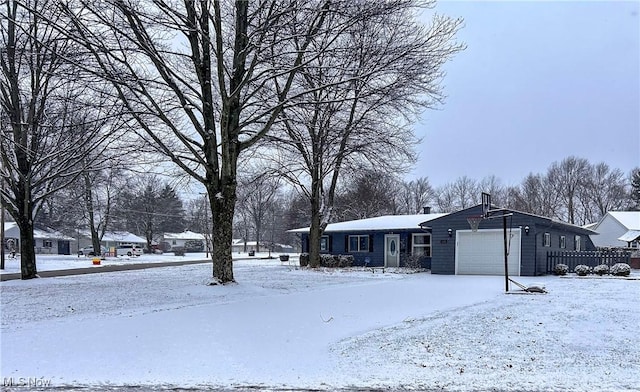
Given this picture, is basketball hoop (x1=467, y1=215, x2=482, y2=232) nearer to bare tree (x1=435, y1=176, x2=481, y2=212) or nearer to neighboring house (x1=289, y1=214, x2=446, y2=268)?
neighboring house (x1=289, y1=214, x2=446, y2=268)

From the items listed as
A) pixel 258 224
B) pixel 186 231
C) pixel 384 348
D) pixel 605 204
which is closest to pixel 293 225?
pixel 258 224

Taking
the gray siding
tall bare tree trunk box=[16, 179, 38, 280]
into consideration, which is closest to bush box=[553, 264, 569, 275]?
the gray siding

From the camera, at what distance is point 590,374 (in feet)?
19.0

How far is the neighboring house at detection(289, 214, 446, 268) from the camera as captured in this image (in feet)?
88.4

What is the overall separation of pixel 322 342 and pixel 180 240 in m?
74.7

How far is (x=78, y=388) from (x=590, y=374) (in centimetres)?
586

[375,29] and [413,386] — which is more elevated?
[375,29]

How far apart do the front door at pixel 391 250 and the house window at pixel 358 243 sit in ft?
4.43

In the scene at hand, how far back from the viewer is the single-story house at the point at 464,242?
816 inches

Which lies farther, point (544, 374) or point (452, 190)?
point (452, 190)

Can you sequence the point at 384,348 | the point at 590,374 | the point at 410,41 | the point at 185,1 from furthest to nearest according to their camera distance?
the point at 410,41
the point at 185,1
the point at 384,348
the point at 590,374

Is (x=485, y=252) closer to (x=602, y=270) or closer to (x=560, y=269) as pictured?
(x=560, y=269)

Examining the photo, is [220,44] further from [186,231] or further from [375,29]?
[186,231]

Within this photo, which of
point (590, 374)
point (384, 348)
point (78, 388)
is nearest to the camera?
point (78, 388)
